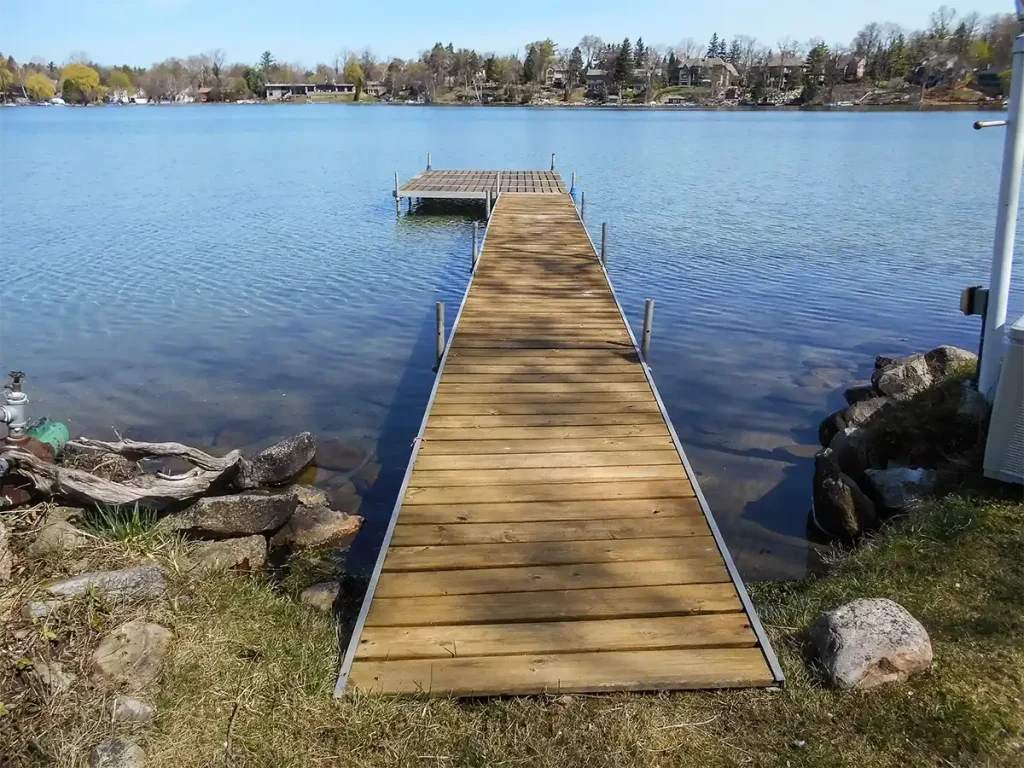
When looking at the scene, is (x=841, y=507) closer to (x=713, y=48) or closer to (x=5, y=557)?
(x=5, y=557)

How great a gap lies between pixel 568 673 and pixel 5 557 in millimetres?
3524

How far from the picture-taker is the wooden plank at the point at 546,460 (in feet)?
21.2

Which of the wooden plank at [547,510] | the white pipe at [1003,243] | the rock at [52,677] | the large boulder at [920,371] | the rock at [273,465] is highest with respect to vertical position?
the white pipe at [1003,243]

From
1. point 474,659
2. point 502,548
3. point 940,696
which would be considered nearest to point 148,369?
point 502,548

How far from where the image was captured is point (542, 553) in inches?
205

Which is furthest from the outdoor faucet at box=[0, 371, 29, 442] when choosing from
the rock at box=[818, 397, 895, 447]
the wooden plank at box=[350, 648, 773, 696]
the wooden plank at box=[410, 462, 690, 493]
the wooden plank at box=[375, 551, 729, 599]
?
the rock at box=[818, 397, 895, 447]

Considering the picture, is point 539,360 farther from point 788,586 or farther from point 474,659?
point 474,659

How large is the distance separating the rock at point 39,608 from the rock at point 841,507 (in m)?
6.17

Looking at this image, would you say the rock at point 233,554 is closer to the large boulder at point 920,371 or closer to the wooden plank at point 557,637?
the wooden plank at point 557,637

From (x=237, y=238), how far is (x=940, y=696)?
829 inches

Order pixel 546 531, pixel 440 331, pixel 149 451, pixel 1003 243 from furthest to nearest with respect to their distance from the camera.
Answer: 1. pixel 440 331
2. pixel 149 451
3. pixel 1003 243
4. pixel 546 531

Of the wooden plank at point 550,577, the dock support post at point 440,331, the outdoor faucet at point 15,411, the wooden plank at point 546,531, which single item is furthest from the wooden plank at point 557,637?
the dock support post at point 440,331

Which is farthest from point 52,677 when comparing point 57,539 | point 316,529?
point 316,529

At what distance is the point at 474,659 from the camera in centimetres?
422
